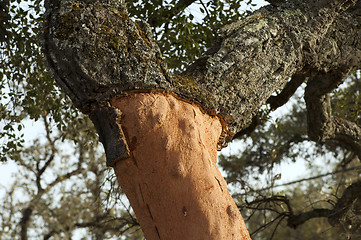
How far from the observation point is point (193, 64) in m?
3.28

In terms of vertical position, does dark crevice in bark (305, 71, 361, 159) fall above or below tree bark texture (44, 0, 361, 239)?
above

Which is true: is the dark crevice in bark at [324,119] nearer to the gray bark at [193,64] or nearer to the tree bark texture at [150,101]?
the gray bark at [193,64]

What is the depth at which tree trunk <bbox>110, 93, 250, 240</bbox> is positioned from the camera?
2398mm

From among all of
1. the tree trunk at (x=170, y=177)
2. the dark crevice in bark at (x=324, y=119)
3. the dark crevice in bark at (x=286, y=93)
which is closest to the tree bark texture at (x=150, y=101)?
the tree trunk at (x=170, y=177)

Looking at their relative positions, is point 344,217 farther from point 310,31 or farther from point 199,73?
point 199,73

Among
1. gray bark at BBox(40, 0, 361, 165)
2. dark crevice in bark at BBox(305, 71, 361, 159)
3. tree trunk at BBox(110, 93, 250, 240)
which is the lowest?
tree trunk at BBox(110, 93, 250, 240)

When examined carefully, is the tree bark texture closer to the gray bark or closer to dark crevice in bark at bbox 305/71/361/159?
the gray bark

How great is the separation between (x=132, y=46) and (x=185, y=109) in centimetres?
53

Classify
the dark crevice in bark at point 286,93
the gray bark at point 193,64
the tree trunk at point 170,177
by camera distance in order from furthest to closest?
the dark crevice in bark at point 286,93 < the gray bark at point 193,64 < the tree trunk at point 170,177

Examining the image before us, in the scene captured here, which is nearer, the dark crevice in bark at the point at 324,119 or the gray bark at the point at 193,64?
the gray bark at the point at 193,64

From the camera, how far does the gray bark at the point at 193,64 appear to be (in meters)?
2.61

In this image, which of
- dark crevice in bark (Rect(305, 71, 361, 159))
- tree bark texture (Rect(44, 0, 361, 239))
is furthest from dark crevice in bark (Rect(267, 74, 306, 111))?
tree bark texture (Rect(44, 0, 361, 239))

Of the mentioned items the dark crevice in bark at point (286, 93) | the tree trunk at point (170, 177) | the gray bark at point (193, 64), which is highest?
the dark crevice in bark at point (286, 93)

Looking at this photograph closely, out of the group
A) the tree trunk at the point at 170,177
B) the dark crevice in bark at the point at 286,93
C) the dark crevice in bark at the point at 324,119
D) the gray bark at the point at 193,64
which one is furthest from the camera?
the dark crevice in bark at the point at 286,93
